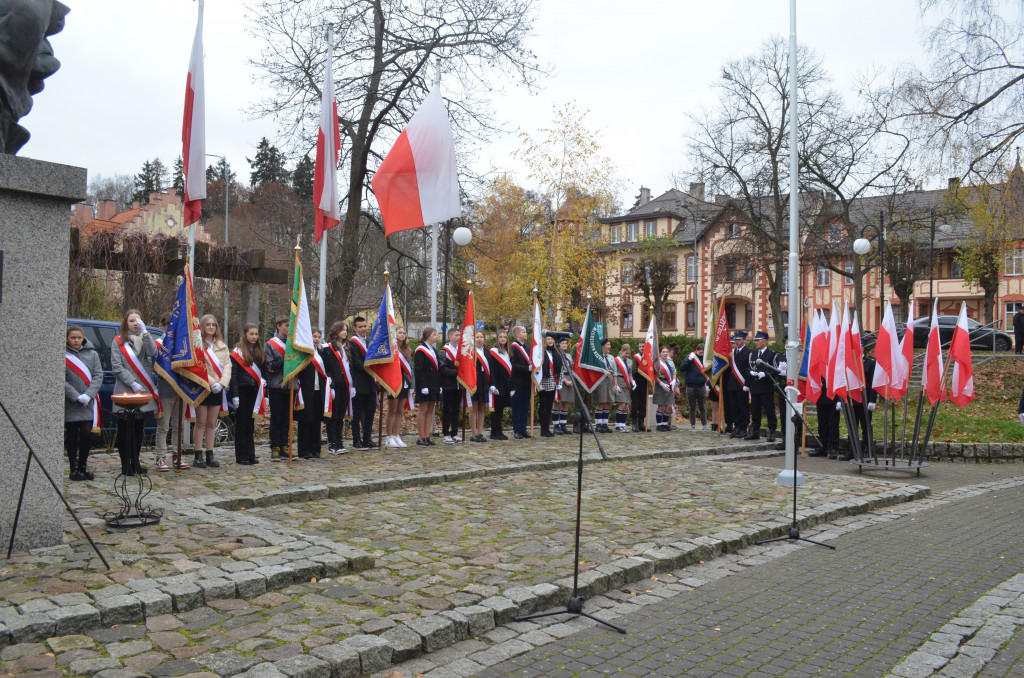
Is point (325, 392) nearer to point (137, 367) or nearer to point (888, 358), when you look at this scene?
point (137, 367)

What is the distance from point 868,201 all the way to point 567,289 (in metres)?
24.3

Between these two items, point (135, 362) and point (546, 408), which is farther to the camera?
point (546, 408)

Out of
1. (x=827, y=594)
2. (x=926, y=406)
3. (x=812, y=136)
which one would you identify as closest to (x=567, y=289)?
(x=812, y=136)

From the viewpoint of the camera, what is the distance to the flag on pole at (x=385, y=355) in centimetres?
1316

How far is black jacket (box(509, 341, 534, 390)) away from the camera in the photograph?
16375 mm

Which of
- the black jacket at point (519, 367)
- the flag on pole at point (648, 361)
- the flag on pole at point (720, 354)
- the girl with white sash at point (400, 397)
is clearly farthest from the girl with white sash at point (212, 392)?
the flag on pole at point (720, 354)

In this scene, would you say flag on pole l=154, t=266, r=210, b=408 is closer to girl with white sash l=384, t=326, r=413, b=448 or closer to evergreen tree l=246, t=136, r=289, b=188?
girl with white sash l=384, t=326, r=413, b=448

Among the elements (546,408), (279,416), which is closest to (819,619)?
(279,416)

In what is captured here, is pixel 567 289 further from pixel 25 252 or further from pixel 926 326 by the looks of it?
pixel 25 252

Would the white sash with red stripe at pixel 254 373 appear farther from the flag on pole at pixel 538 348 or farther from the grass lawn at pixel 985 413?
the grass lawn at pixel 985 413

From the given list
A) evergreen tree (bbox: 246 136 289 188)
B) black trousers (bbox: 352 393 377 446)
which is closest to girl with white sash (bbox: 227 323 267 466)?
black trousers (bbox: 352 393 377 446)

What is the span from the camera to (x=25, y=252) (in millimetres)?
6438

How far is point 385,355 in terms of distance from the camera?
1316 cm

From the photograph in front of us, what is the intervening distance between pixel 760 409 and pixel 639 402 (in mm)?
2954
